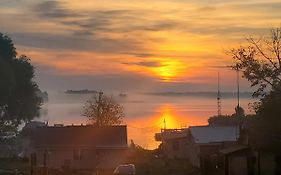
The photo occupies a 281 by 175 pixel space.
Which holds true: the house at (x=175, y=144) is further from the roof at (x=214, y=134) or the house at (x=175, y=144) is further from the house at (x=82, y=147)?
the house at (x=82, y=147)

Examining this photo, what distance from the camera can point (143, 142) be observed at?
4139 inches

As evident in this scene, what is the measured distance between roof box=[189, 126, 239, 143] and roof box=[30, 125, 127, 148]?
6.16 m

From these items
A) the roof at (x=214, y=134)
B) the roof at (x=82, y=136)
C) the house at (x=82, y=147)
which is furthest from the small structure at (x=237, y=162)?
the roof at (x=82, y=136)

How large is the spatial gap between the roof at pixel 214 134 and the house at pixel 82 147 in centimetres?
615

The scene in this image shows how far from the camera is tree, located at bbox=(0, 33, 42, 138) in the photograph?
85188 mm

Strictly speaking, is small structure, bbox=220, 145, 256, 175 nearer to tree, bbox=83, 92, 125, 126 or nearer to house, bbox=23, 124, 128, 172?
house, bbox=23, 124, 128, 172

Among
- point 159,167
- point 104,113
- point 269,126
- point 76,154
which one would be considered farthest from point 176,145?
point 269,126

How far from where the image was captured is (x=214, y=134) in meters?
56.0

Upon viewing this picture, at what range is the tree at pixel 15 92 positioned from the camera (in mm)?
85188

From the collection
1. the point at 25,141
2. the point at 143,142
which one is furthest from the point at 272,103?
the point at 143,142

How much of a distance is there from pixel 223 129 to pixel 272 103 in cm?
1998

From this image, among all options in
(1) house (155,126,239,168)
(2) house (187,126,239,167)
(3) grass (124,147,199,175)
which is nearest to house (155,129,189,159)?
(1) house (155,126,239,168)

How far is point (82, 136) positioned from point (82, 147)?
165cm

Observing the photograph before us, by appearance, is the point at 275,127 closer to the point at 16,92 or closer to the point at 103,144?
the point at 103,144
